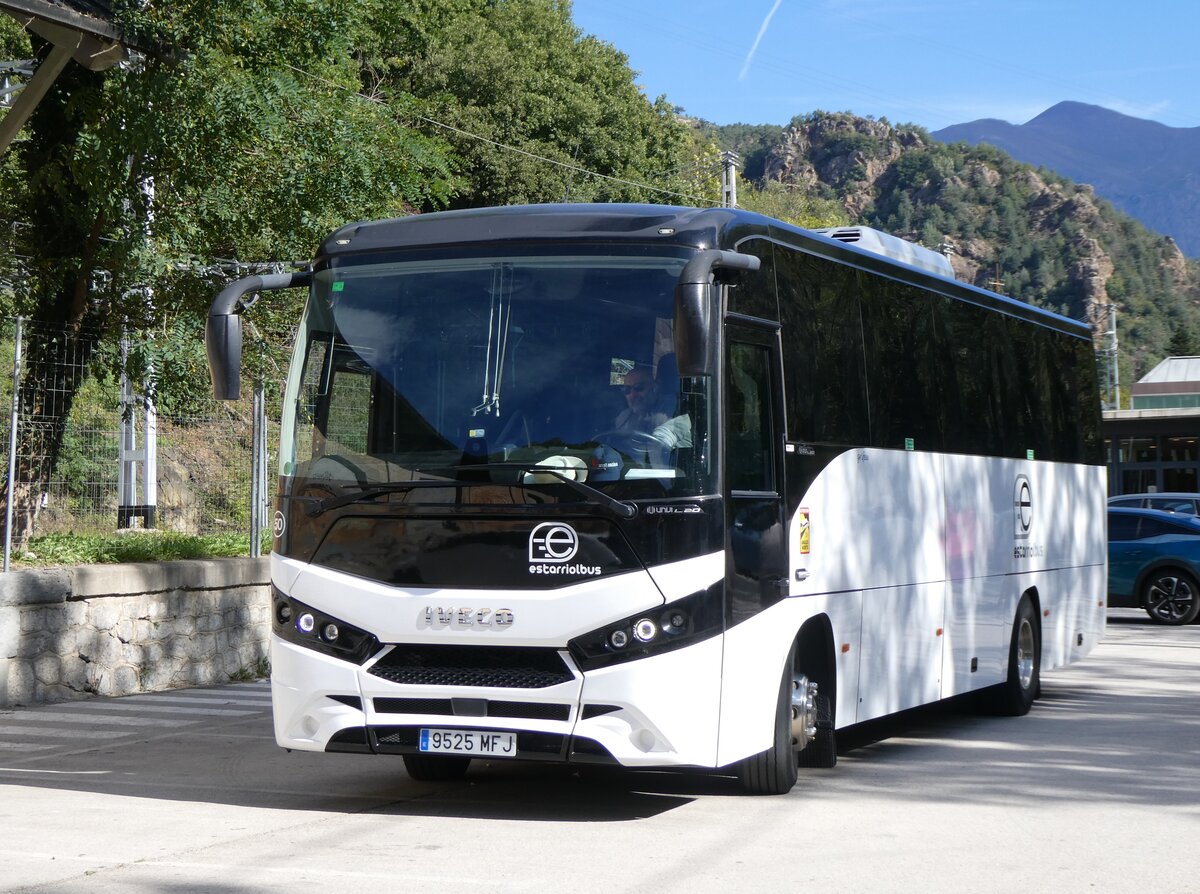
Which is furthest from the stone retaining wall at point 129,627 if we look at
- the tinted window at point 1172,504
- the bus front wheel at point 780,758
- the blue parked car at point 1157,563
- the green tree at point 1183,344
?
the green tree at point 1183,344

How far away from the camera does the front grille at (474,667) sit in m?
7.68

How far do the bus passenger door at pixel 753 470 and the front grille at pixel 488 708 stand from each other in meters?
0.96

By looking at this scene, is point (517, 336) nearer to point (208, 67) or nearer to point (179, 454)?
point (208, 67)

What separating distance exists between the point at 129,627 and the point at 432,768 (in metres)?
5.50

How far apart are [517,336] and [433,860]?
2.60 meters

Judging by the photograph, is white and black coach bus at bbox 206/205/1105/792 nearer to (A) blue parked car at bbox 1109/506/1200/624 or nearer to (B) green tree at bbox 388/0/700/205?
(A) blue parked car at bbox 1109/506/1200/624

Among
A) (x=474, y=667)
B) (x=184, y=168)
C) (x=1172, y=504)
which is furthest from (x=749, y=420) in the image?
(x=1172, y=504)

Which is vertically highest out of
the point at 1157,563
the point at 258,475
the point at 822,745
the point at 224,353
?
the point at 224,353

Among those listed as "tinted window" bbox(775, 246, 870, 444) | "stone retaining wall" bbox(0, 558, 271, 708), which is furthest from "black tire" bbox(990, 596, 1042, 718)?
"stone retaining wall" bbox(0, 558, 271, 708)

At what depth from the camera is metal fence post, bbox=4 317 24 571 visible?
512 inches

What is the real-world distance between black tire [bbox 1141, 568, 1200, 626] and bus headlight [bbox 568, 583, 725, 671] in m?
17.3

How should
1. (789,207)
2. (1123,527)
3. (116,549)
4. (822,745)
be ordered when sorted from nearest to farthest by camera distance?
(822,745), (116,549), (1123,527), (789,207)

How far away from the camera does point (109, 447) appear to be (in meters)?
14.5

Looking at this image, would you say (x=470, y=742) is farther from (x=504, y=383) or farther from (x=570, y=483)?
(x=504, y=383)
